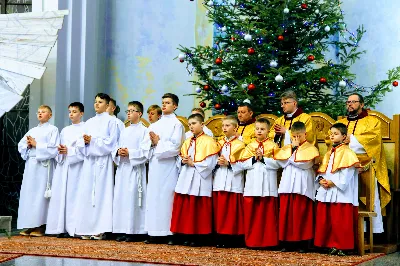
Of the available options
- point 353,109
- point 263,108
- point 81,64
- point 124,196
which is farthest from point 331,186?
point 81,64

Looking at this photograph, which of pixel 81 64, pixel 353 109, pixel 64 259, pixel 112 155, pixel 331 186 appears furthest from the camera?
pixel 81 64

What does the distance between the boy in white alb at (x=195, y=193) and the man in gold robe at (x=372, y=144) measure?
1.66m

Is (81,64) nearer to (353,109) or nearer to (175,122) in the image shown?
(175,122)

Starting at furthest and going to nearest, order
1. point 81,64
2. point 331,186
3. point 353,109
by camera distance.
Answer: point 81,64, point 353,109, point 331,186

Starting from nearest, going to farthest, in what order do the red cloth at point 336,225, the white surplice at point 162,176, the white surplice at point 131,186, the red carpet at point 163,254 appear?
the red carpet at point 163,254, the red cloth at point 336,225, the white surplice at point 162,176, the white surplice at point 131,186

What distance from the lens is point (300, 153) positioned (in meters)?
8.62

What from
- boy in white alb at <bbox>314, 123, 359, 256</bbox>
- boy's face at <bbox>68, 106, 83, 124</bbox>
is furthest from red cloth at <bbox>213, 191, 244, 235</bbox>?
boy's face at <bbox>68, 106, 83, 124</bbox>

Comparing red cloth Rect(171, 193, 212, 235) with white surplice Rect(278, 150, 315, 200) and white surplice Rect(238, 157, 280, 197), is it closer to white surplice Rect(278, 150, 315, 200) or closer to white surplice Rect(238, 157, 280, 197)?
white surplice Rect(238, 157, 280, 197)

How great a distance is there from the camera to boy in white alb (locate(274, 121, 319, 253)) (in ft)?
28.1

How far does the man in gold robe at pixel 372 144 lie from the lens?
29.6 feet

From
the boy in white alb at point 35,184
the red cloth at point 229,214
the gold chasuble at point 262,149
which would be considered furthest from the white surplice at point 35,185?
the gold chasuble at point 262,149

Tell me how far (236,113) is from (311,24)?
1.54 metres

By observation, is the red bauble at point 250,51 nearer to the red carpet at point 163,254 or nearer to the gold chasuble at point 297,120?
the gold chasuble at point 297,120

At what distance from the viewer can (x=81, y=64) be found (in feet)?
42.3
